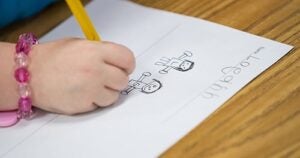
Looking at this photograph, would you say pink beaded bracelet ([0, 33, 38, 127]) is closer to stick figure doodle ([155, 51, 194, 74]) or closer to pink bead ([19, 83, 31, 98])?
pink bead ([19, 83, 31, 98])

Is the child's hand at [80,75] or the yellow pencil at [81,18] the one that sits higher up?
the yellow pencil at [81,18]

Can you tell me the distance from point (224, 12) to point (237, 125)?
201 millimetres

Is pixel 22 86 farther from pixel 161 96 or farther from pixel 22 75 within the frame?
pixel 161 96

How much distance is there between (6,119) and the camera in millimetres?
538

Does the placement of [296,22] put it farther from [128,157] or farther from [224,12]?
[128,157]

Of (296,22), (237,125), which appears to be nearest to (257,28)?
(296,22)

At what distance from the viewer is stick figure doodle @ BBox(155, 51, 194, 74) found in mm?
536

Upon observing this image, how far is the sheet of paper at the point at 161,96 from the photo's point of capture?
47 centimetres

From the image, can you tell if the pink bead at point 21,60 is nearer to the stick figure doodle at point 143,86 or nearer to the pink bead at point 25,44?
the pink bead at point 25,44

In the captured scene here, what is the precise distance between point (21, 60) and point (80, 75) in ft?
0.24

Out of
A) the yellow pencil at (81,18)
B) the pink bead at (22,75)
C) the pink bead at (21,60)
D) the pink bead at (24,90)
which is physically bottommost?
the pink bead at (24,90)

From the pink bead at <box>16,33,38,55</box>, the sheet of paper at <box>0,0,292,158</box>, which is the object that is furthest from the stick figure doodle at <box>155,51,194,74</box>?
the pink bead at <box>16,33,38,55</box>

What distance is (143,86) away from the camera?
1.74 ft

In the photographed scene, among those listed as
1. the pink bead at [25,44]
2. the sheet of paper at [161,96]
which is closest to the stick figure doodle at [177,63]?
the sheet of paper at [161,96]
